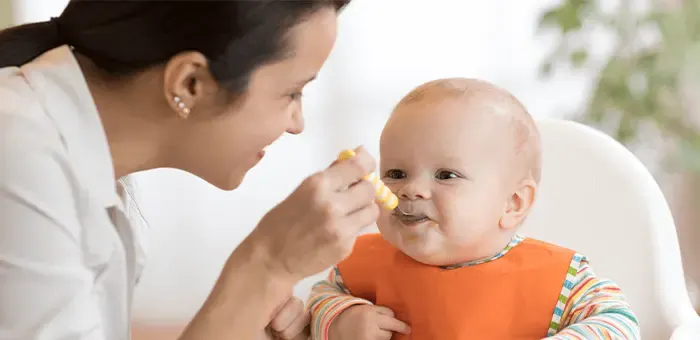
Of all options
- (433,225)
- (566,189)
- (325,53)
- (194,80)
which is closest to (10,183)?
(194,80)

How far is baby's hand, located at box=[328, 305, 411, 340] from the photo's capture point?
1153mm

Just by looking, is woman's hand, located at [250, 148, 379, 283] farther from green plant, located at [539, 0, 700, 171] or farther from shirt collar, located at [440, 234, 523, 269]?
green plant, located at [539, 0, 700, 171]

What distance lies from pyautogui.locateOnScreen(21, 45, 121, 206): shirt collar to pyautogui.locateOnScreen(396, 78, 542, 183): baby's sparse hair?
0.48m

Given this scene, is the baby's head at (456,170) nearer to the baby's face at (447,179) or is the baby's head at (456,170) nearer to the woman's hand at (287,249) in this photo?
the baby's face at (447,179)

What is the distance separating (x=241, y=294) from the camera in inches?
37.5

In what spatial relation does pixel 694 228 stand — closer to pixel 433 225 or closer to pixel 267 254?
pixel 433 225

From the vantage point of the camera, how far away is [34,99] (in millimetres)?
909

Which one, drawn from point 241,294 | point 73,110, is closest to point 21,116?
point 73,110

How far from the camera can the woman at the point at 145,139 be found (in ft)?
2.81

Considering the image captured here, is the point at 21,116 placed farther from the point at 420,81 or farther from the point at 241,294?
the point at 420,81

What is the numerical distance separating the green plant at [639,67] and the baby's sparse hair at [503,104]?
0.95m

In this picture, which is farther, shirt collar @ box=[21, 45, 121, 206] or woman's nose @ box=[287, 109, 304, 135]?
woman's nose @ box=[287, 109, 304, 135]

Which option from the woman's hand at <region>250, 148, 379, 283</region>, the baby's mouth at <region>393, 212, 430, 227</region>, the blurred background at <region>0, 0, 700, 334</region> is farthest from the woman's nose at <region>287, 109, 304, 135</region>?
the blurred background at <region>0, 0, 700, 334</region>

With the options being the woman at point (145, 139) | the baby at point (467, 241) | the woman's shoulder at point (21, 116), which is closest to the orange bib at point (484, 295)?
the baby at point (467, 241)
